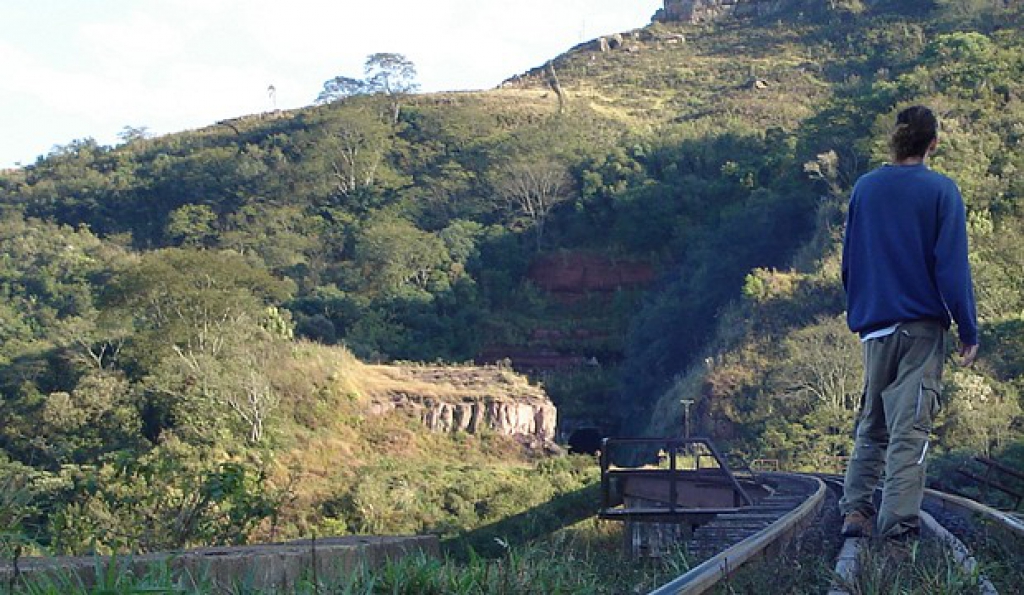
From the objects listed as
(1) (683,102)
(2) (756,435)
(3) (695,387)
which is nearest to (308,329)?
(3) (695,387)

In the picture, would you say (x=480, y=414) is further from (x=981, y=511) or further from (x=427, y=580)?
(x=427, y=580)

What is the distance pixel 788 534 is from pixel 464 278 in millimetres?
52767

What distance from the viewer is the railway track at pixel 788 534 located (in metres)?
3.99

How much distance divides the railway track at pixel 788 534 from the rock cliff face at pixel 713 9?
101m

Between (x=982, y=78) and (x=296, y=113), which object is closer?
(x=982, y=78)

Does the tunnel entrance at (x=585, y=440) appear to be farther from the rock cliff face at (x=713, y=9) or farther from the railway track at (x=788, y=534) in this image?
the rock cliff face at (x=713, y=9)

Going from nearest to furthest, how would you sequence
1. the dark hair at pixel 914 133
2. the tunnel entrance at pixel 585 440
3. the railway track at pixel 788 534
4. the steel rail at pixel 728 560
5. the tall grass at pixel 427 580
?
the tall grass at pixel 427 580 < the steel rail at pixel 728 560 < the railway track at pixel 788 534 < the dark hair at pixel 914 133 < the tunnel entrance at pixel 585 440

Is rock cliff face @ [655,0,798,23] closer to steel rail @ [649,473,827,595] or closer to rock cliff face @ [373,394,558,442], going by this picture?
rock cliff face @ [373,394,558,442]

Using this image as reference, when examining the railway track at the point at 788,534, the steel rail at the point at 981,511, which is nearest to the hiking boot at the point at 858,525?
the railway track at the point at 788,534

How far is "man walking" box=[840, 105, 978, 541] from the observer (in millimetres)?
5242

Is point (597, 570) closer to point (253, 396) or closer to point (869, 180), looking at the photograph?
point (869, 180)

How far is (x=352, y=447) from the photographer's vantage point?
37375 millimetres

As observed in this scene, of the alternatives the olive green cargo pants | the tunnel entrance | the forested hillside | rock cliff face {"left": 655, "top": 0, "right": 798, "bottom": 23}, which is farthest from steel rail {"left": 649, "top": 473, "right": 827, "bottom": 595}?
rock cliff face {"left": 655, "top": 0, "right": 798, "bottom": 23}

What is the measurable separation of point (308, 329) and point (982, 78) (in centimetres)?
2740
